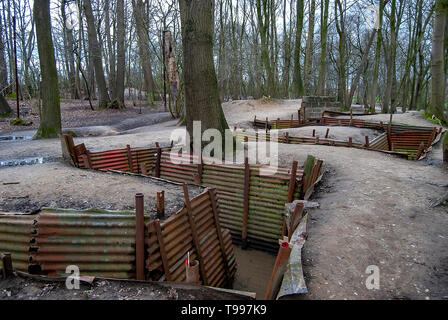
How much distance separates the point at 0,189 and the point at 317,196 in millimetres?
6229

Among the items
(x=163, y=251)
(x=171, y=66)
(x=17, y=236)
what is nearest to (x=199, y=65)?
(x=163, y=251)

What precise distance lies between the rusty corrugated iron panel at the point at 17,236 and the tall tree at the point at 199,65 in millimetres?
5543

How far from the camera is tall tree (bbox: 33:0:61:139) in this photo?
1126 cm

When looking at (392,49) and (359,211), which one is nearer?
(359,211)

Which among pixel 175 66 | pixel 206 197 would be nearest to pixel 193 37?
pixel 206 197

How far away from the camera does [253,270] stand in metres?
6.98

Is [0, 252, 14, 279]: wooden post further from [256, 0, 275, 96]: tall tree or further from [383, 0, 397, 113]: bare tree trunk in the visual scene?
[256, 0, 275, 96]: tall tree

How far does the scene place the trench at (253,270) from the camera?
20.5 feet

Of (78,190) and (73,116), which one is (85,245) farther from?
(73,116)

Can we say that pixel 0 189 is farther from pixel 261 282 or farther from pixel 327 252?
pixel 327 252

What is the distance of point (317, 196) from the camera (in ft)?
20.3

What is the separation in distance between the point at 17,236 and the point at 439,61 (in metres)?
16.4

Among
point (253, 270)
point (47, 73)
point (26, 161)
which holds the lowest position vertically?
point (253, 270)

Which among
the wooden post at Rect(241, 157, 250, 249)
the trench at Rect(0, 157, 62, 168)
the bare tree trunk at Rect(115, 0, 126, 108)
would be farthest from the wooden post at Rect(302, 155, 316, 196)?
the bare tree trunk at Rect(115, 0, 126, 108)
